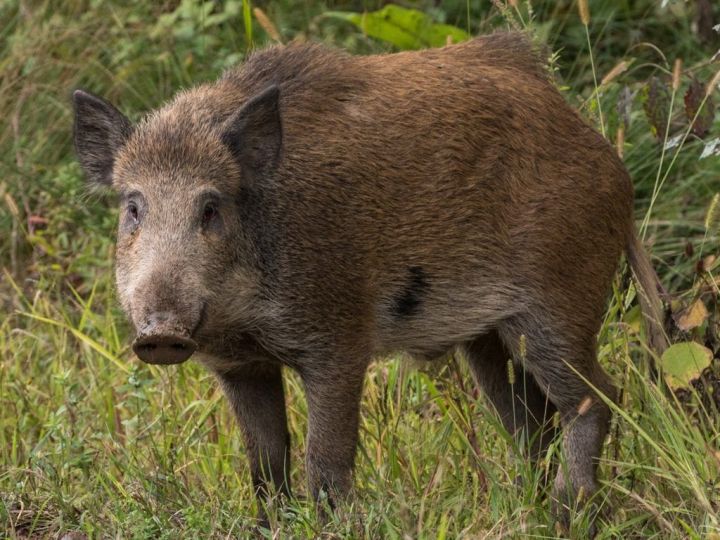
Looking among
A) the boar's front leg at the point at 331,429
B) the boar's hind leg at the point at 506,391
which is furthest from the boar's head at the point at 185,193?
the boar's hind leg at the point at 506,391

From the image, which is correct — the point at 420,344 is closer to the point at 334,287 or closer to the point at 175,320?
the point at 334,287

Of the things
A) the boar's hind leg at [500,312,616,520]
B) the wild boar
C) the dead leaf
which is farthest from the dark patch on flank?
the dead leaf

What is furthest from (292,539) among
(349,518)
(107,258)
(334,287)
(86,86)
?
(86,86)

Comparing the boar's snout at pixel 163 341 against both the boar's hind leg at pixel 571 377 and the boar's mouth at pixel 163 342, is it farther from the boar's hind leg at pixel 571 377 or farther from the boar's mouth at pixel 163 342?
the boar's hind leg at pixel 571 377

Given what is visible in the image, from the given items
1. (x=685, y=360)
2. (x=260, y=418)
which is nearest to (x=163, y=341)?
(x=260, y=418)

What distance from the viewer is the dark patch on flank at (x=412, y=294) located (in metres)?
5.43

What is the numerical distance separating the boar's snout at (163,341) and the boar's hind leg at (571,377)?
4.82 feet

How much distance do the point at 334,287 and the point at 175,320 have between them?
798 millimetres

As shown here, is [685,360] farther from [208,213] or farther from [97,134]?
[97,134]

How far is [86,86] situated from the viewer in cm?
852

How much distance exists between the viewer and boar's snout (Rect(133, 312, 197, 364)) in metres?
4.46

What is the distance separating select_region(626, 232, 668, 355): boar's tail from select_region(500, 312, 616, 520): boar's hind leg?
256 millimetres

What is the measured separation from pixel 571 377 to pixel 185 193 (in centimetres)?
164

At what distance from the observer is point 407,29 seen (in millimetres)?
7641
